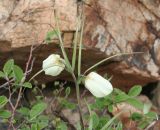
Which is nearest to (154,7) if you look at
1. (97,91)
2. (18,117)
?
(18,117)

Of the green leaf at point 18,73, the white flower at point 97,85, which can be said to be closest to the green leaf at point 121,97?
the white flower at point 97,85

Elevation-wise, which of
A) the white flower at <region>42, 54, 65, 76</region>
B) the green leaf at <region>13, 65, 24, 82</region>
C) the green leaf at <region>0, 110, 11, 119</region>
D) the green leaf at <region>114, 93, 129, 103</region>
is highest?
the white flower at <region>42, 54, 65, 76</region>

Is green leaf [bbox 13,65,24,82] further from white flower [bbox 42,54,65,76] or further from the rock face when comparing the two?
the rock face

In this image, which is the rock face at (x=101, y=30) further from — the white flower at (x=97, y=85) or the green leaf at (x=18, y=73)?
the white flower at (x=97, y=85)

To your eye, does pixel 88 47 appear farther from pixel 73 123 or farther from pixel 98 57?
pixel 73 123

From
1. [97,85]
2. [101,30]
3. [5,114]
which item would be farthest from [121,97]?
[101,30]

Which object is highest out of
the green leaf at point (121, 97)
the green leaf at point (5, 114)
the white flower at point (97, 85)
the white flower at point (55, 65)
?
the white flower at point (55, 65)

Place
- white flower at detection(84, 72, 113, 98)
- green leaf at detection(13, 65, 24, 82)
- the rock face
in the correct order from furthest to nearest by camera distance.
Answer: the rock face < green leaf at detection(13, 65, 24, 82) < white flower at detection(84, 72, 113, 98)

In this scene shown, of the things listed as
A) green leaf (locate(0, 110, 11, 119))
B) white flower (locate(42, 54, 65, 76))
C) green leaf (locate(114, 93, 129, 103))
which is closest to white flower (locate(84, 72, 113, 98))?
white flower (locate(42, 54, 65, 76))
